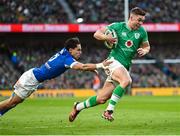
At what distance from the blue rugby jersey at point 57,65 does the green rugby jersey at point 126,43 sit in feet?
4.35

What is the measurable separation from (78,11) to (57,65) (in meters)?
33.0

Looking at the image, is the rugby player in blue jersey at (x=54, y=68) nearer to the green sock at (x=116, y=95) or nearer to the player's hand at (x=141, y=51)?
the green sock at (x=116, y=95)

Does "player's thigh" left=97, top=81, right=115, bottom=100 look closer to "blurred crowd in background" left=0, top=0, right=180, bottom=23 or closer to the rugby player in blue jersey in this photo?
the rugby player in blue jersey

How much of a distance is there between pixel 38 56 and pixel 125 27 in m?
33.1

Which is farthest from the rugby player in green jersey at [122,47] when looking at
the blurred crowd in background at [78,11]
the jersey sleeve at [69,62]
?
the blurred crowd in background at [78,11]

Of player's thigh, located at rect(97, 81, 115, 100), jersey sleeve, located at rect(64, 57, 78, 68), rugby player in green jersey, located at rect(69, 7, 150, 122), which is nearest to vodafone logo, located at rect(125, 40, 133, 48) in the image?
rugby player in green jersey, located at rect(69, 7, 150, 122)

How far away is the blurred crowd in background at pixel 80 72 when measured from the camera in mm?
44406

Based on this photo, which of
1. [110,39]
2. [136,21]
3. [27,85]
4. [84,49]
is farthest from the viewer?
[84,49]

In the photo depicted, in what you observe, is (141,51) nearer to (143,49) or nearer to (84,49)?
(143,49)

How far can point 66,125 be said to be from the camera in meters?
14.5

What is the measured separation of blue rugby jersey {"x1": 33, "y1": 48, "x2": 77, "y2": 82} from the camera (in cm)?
1315

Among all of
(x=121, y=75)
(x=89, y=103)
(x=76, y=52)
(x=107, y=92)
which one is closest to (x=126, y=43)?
(x=121, y=75)

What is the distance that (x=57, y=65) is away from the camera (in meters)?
13.2

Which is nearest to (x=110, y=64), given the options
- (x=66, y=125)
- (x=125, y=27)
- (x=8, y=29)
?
(x=125, y=27)
